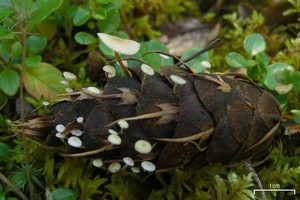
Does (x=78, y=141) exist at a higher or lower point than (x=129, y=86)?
lower

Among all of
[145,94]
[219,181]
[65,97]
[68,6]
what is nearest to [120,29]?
[68,6]

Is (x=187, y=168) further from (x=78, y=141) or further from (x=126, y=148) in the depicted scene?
(x=78, y=141)

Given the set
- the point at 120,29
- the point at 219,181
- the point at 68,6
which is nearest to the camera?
the point at 219,181

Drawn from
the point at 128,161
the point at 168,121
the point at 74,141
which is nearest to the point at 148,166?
the point at 128,161

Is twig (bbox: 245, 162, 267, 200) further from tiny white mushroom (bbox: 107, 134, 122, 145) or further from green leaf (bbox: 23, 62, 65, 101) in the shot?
green leaf (bbox: 23, 62, 65, 101)

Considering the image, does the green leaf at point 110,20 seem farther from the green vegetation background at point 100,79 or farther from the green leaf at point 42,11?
the green leaf at point 42,11

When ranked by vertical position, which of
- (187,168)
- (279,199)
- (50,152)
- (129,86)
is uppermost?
(129,86)

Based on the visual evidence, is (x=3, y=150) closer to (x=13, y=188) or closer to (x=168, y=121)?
(x=13, y=188)
